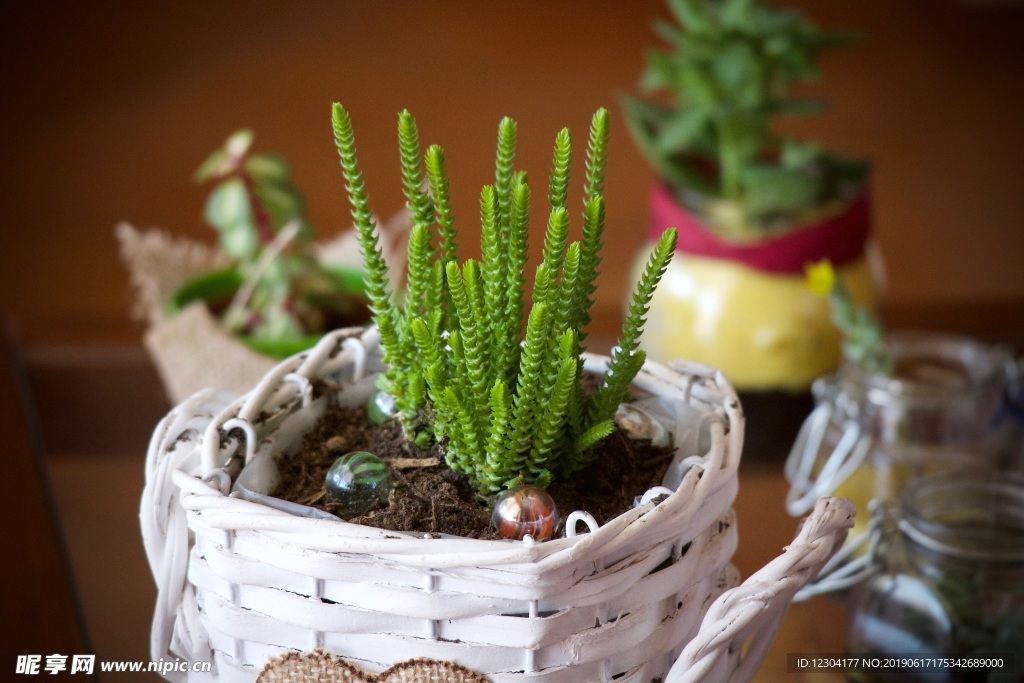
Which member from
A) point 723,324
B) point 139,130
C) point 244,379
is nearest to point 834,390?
point 723,324

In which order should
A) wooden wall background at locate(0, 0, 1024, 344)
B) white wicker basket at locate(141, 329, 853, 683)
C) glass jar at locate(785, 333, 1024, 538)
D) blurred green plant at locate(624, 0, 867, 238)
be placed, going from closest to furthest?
white wicker basket at locate(141, 329, 853, 683) < glass jar at locate(785, 333, 1024, 538) < blurred green plant at locate(624, 0, 867, 238) < wooden wall background at locate(0, 0, 1024, 344)

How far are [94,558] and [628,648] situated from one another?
14.2 inches

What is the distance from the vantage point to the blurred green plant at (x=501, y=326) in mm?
380

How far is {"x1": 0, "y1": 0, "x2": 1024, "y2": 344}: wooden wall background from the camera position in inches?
47.2

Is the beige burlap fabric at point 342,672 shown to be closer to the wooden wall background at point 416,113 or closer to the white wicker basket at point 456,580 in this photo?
the white wicker basket at point 456,580

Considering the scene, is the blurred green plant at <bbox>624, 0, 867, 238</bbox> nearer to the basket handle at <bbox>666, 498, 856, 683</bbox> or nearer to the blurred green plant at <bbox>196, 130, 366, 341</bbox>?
the blurred green plant at <bbox>196, 130, 366, 341</bbox>

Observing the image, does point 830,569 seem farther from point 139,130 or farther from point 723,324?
point 139,130

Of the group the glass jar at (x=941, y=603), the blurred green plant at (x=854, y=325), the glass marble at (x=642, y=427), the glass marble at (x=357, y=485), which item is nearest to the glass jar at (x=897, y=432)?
the blurred green plant at (x=854, y=325)

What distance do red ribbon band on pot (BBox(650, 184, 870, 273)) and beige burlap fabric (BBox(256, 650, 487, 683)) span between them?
0.50 metres

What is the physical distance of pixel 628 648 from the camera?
0.38m

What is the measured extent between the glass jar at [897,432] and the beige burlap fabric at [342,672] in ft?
1.19

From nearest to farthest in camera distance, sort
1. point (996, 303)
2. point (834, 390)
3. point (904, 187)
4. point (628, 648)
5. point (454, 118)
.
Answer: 1. point (628, 648)
2. point (834, 390)
3. point (996, 303)
4. point (904, 187)
5. point (454, 118)

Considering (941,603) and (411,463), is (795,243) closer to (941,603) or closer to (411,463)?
(941,603)

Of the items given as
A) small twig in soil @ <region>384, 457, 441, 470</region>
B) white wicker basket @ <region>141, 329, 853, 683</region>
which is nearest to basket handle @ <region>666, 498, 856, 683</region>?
white wicker basket @ <region>141, 329, 853, 683</region>
